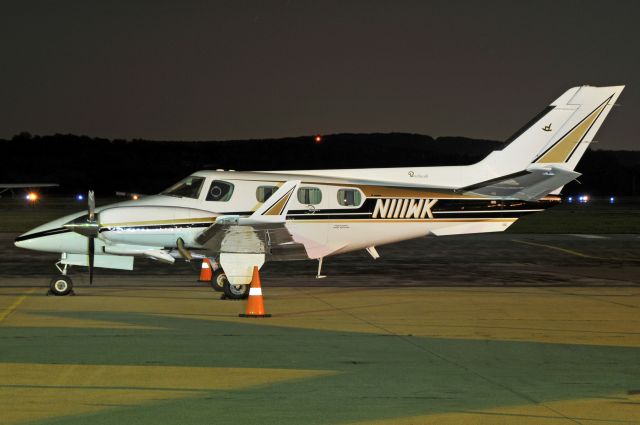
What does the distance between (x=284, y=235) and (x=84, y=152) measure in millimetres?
178380

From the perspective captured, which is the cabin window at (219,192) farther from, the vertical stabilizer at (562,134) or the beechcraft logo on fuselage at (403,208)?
the vertical stabilizer at (562,134)

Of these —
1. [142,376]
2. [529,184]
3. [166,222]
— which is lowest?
[142,376]

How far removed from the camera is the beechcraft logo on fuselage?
20.4 metres

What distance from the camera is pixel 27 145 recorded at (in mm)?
192875

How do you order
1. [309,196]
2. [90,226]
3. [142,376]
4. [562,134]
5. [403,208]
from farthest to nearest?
[562,134] < [403,208] < [309,196] < [90,226] < [142,376]

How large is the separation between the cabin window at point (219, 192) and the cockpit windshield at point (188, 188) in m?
0.27

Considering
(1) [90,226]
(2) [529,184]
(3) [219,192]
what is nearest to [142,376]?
(1) [90,226]

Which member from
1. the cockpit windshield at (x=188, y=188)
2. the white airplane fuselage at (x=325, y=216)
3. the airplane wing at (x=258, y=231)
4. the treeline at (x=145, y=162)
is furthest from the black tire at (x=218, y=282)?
the treeline at (x=145, y=162)

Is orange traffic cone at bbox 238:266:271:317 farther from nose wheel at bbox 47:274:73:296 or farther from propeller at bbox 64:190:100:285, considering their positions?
nose wheel at bbox 47:274:73:296

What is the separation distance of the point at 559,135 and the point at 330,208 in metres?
5.94

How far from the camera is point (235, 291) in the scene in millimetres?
18312

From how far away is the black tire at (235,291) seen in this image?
18297 mm

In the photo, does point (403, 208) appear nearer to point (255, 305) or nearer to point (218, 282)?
point (218, 282)

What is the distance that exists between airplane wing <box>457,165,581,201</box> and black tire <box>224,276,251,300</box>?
19.3 ft
